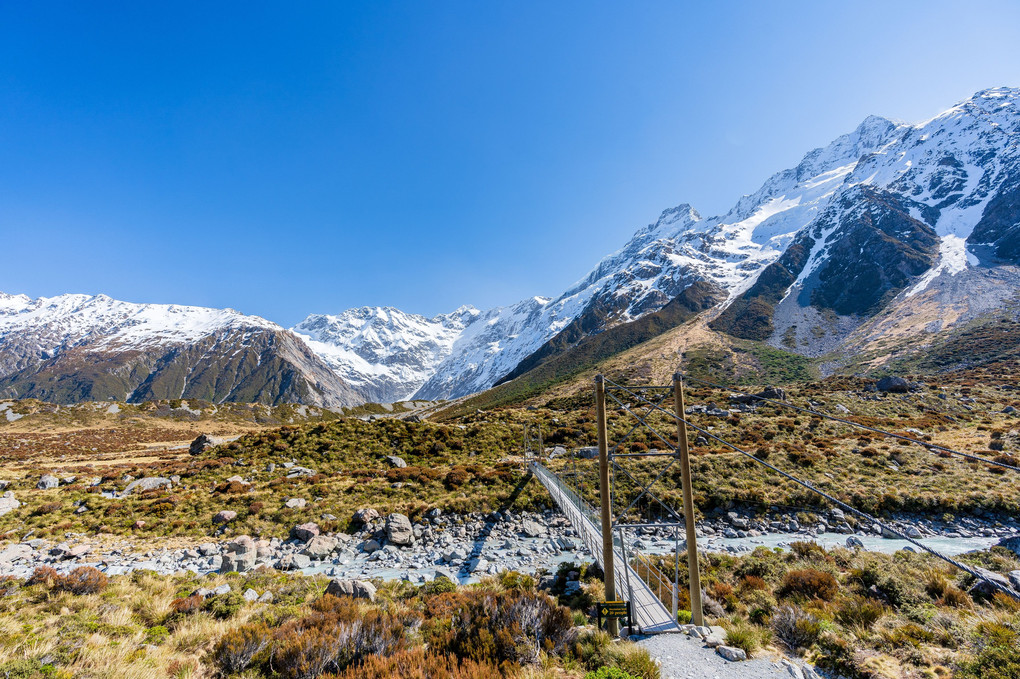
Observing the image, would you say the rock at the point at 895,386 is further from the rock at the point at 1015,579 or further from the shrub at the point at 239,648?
the shrub at the point at 239,648

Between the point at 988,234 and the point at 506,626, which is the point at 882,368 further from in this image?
the point at 506,626

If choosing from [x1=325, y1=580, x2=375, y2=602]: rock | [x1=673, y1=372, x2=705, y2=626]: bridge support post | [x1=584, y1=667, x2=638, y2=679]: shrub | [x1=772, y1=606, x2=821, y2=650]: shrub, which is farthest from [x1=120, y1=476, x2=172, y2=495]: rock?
[x1=772, y1=606, x2=821, y2=650]: shrub

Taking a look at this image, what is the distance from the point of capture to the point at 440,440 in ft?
125

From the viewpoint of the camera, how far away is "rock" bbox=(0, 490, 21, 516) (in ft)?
67.7

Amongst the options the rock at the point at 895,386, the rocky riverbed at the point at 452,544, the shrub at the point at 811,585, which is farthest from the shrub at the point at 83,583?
the rock at the point at 895,386

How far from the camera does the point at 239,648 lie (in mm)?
8102

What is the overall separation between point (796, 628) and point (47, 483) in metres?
39.6

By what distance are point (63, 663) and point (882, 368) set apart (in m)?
120

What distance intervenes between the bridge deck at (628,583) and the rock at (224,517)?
54.2 feet

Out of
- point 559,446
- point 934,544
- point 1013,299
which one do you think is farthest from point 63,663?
point 1013,299

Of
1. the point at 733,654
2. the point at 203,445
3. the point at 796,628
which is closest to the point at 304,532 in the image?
the point at 733,654

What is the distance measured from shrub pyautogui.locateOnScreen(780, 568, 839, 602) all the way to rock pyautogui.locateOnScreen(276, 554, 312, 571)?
17.8m

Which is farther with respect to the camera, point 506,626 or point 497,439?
→ point 497,439

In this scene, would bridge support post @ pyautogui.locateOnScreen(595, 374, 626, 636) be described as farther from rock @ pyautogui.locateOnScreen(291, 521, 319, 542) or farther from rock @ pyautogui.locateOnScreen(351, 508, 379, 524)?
rock @ pyautogui.locateOnScreen(291, 521, 319, 542)
